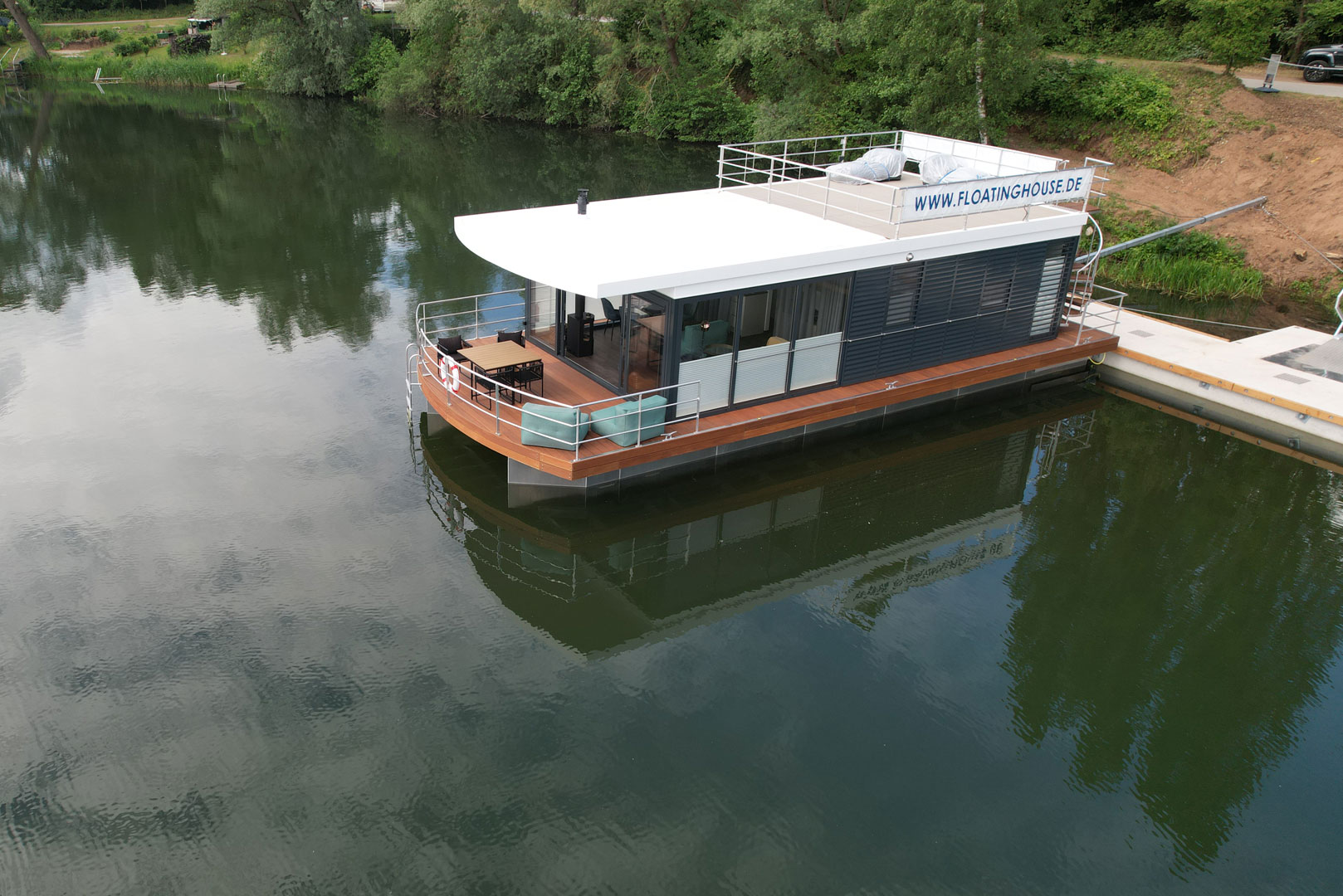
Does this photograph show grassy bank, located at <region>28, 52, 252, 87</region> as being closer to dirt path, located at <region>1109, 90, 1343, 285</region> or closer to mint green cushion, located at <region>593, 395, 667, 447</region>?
dirt path, located at <region>1109, 90, 1343, 285</region>

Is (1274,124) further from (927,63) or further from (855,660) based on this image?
(855,660)

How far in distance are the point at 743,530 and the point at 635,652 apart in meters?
3.32

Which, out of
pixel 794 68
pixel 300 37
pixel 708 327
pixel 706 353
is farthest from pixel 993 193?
pixel 300 37

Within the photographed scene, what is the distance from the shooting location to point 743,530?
14.6 metres

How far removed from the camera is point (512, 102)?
4828 centimetres

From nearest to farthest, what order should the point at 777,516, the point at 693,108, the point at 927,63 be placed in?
1. the point at 777,516
2. the point at 927,63
3. the point at 693,108

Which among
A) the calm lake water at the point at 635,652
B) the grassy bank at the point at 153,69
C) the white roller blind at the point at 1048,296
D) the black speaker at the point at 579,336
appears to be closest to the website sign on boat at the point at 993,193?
the white roller blind at the point at 1048,296

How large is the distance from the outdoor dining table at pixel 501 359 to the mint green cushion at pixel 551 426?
51.4 inches

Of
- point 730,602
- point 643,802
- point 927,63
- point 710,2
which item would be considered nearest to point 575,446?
point 730,602

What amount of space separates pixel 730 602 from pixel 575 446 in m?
3.08

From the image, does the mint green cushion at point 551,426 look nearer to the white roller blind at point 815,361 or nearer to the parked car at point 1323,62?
the white roller blind at point 815,361

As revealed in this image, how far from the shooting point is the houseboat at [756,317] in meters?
14.5

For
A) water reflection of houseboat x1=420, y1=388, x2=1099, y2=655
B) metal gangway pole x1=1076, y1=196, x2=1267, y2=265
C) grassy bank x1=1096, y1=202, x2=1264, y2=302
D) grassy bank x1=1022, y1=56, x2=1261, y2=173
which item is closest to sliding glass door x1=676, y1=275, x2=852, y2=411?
water reflection of houseboat x1=420, y1=388, x2=1099, y2=655

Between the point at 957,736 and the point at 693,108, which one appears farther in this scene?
the point at 693,108
